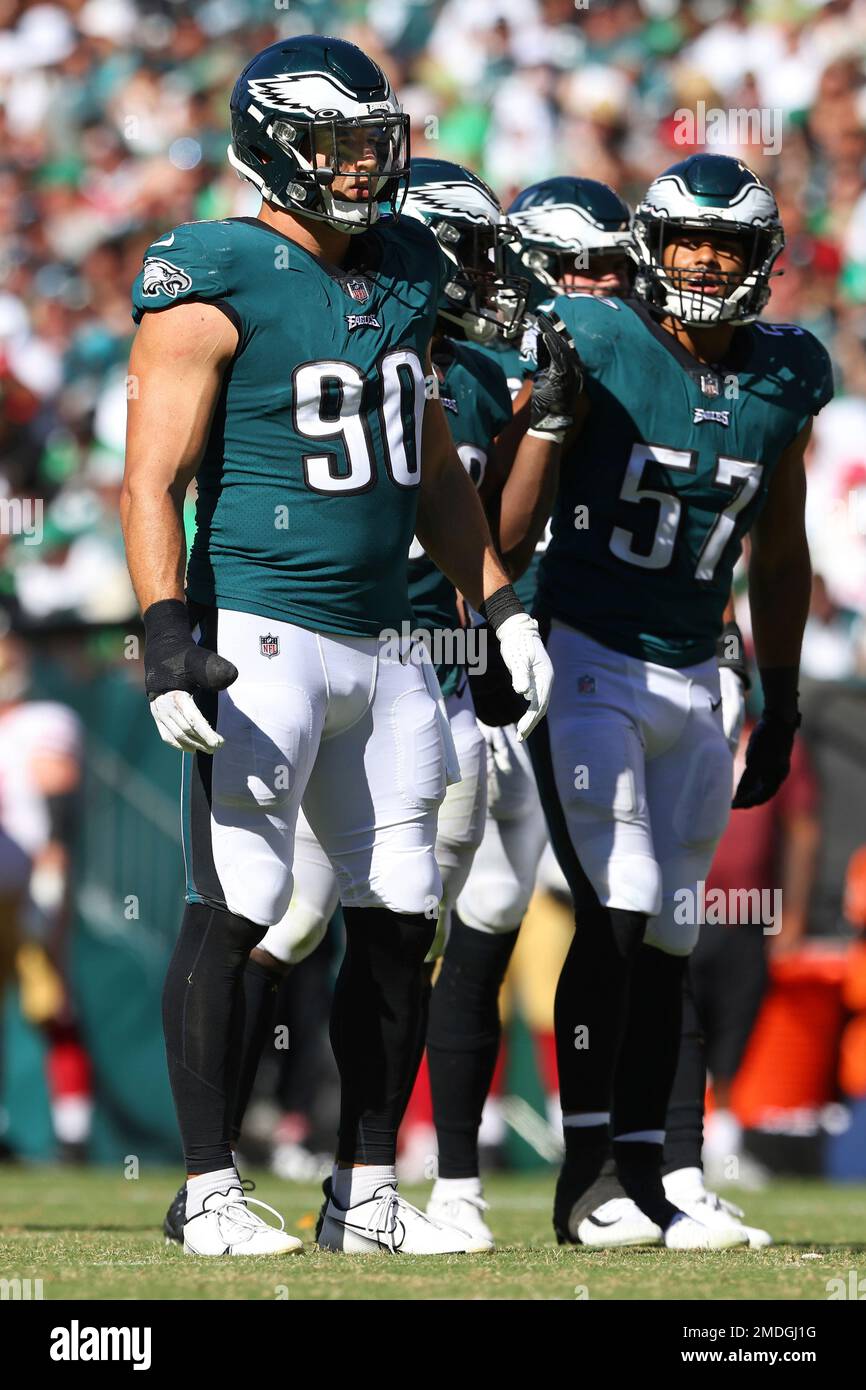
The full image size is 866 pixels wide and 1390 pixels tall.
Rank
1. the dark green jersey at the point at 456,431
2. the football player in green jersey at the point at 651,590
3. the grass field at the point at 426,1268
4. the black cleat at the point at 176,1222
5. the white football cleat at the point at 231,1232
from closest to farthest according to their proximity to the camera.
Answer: the grass field at the point at 426,1268, the white football cleat at the point at 231,1232, the black cleat at the point at 176,1222, the football player in green jersey at the point at 651,590, the dark green jersey at the point at 456,431

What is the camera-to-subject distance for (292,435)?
363cm

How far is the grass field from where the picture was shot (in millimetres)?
2984

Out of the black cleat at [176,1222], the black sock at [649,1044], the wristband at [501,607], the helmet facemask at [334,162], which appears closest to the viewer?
the helmet facemask at [334,162]

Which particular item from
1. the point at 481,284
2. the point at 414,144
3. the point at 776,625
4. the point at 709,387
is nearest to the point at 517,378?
the point at 481,284

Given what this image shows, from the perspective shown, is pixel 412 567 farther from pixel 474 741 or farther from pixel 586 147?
pixel 586 147

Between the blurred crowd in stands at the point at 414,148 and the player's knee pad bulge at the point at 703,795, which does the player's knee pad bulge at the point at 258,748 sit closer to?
the player's knee pad bulge at the point at 703,795

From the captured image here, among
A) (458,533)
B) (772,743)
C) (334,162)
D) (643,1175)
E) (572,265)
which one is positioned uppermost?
(334,162)

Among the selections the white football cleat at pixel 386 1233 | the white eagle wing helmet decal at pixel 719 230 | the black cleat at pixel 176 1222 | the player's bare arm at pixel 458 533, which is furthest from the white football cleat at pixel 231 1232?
the white eagle wing helmet decal at pixel 719 230

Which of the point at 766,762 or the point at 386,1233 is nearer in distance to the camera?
the point at 386,1233

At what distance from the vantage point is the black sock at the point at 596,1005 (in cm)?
421

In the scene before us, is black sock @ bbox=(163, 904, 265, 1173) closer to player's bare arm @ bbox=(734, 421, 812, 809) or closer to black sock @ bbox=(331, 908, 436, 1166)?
black sock @ bbox=(331, 908, 436, 1166)

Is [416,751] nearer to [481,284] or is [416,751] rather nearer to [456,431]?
[456,431]

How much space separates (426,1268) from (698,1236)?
92 centimetres

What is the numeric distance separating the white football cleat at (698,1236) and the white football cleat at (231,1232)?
934 mm
